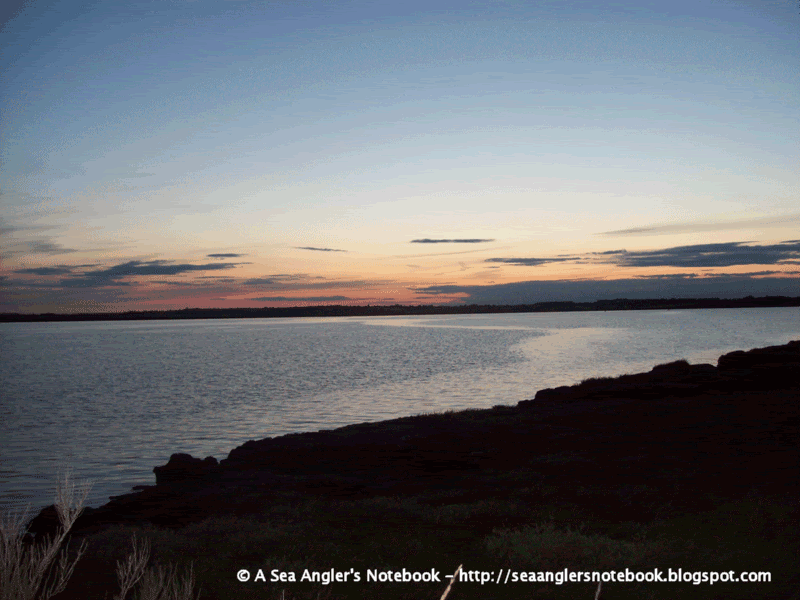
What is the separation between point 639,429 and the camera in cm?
2031

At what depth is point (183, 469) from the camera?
18.1 metres

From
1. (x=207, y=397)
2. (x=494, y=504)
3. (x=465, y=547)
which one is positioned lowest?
(x=207, y=397)

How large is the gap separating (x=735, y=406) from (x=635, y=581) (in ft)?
59.2

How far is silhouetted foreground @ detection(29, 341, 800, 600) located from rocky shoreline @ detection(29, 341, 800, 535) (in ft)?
0.27

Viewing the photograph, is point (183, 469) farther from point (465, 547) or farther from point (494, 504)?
point (465, 547)

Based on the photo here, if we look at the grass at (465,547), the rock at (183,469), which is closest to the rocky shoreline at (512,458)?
the rock at (183,469)

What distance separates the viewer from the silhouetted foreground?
882 cm

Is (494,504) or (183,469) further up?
(494,504)

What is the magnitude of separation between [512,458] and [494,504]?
5707 millimetres

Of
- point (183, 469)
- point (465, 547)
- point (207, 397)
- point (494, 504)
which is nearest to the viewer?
point (465, 547)

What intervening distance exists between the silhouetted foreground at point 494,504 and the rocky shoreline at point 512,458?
81 millimetres

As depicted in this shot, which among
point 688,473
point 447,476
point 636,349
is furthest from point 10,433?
point 636,349

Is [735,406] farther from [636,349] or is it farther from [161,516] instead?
[636,349]

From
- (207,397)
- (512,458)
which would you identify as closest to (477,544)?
(512,458)
